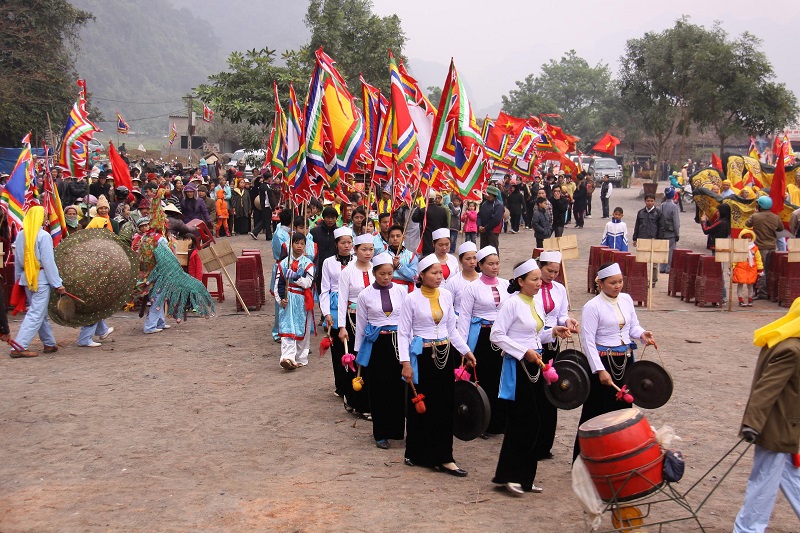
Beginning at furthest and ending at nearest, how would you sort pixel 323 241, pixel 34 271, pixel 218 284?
pixel 218 284
pixel 323 241
pixel 34 271

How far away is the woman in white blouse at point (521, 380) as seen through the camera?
6668mm

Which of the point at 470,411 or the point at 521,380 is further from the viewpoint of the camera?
the point at 470,411

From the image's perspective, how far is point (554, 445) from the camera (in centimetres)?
787

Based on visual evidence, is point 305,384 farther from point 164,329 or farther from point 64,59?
point 64,59

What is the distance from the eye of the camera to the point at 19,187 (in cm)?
1270

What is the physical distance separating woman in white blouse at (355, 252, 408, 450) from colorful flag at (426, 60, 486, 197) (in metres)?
2.46

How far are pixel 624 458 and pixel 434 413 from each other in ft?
7.29

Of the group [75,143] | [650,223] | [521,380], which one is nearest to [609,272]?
[521,380]

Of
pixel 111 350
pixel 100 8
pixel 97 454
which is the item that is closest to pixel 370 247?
pixel 97 454

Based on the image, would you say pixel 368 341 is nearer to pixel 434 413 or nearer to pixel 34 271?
pixel 434 413

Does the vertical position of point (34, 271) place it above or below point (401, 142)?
below

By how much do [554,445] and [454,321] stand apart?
155 centimetres

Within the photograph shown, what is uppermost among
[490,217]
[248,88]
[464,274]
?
[248,88]

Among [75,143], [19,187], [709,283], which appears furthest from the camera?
[75,143]
